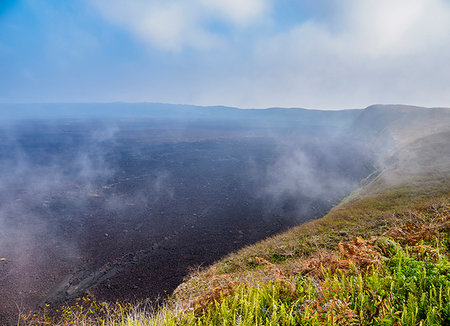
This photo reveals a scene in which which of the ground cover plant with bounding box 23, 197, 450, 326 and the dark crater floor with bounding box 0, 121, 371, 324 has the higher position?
the ground cover plant with bounding box 23, 197, 450, 326

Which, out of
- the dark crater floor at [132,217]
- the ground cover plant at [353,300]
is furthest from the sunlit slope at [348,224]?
the dark crater floor at [132,217]

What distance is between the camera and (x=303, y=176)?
60.6 m

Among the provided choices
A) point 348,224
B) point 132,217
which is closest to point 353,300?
point 348,224

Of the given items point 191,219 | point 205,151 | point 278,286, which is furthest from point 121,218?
point 205,151

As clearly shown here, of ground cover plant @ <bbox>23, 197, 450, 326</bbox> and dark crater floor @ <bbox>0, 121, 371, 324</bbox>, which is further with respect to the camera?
dark crater floor @ <bbox>0, 121, 371, 324</bbox>

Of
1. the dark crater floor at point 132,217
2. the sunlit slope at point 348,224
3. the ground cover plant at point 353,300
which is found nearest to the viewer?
the ground cover plant at point 353,300

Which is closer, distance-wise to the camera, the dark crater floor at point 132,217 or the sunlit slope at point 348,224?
the sunlit slope at point 348,224

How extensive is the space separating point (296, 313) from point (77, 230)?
1479 inches

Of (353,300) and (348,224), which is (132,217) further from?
(353,300)

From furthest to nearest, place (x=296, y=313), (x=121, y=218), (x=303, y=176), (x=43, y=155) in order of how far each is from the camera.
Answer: (x=43, y=155) < (x=303, y=176) < (x=121, y=218) < (x=296, y=313)

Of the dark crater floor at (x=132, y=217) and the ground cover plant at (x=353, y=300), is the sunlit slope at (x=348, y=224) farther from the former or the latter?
the dark crater floor at (x=132, y=217)

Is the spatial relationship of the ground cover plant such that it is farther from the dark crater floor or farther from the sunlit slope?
the dark crater floor

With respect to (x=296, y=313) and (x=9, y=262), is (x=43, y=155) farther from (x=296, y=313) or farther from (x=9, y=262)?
(x=296, y=313)

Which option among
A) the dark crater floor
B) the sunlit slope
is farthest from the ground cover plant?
the dark crater floor
